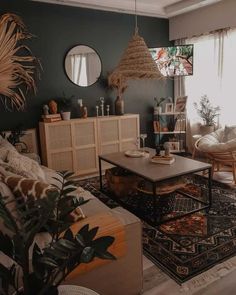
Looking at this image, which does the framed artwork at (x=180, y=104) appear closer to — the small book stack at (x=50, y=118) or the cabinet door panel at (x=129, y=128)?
the cabinet door panel at (x=129, y=128)

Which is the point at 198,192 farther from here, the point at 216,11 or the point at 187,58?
the point at 216,11

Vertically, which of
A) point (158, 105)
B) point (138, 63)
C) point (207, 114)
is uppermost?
point (138, 63)

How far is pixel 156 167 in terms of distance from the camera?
3020 mm

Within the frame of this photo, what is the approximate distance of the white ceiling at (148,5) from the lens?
14.3ft

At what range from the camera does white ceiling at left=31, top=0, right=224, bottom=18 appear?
4355 mm

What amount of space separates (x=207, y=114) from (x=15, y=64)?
10.9ft

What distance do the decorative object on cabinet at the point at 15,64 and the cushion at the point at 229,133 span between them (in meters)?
3.07

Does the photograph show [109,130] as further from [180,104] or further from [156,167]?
[156,167]

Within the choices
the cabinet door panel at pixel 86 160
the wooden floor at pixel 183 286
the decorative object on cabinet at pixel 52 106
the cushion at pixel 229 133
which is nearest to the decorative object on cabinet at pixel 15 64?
the decorative object on cabinet at pixel 52 106

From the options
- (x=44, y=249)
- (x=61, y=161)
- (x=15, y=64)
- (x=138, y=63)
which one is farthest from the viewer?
(x=61, y=161)

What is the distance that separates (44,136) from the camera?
4.07m

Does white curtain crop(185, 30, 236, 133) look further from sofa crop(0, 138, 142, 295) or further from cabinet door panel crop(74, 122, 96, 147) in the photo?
sofa crop(0, 138, 142, 295)

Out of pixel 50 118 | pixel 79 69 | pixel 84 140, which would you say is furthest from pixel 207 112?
pixel 50 118

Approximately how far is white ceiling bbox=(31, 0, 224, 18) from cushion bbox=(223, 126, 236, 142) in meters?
2.12
